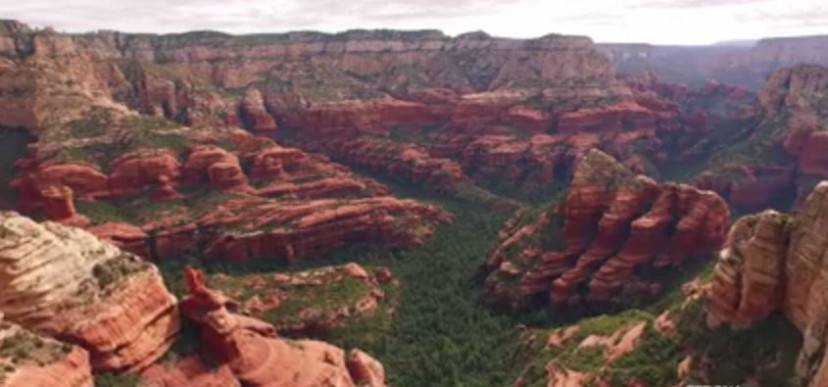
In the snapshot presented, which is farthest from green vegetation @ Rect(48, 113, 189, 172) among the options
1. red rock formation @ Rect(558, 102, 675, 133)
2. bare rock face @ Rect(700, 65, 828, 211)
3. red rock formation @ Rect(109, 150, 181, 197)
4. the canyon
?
bare rock face @ Rect(700, 65, 828, 211)

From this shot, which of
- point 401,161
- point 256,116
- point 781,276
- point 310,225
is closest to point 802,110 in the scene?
point 401,161

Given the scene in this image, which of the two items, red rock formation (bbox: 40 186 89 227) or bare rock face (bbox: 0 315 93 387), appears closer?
bare rock face (bbox: 0 315 93 387)

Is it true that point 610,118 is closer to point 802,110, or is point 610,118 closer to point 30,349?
point 802,110

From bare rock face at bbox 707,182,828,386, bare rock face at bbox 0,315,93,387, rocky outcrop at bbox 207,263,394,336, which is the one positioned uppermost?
bare rock face at bbox 707,182,828,386

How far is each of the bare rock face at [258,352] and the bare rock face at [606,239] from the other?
103ft

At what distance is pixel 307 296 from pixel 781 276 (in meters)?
54.3

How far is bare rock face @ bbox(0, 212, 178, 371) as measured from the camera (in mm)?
45750

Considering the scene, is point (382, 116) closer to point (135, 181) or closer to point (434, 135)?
point (434, 135)

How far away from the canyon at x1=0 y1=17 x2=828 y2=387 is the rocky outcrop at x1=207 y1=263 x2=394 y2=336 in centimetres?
32

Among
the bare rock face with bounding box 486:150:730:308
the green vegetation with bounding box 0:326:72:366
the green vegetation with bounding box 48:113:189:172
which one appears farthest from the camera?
the green vegetation with bounding box 48:113:189:172

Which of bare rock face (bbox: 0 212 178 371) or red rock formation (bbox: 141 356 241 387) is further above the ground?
bare rock face (bbox: 0 212 178 371)

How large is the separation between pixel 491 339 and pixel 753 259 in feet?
133

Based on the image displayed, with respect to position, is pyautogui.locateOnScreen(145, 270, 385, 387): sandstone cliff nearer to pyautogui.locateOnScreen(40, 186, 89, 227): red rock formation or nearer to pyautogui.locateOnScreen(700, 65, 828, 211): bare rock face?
pyautogui.locateOnScreen(40, 186, 89, 227): red rock formation

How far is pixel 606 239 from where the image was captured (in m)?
88.8
